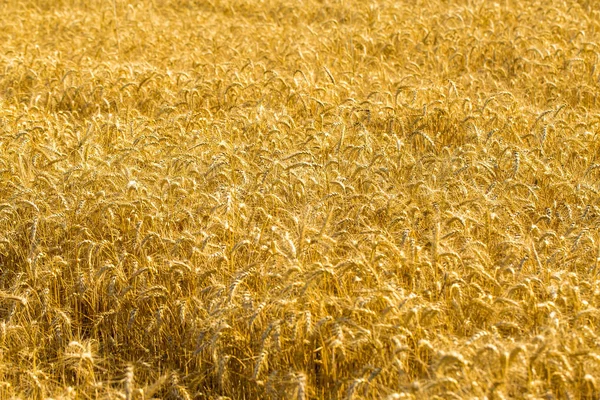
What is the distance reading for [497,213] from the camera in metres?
3.70

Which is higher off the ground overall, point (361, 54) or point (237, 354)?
point (361, 54)

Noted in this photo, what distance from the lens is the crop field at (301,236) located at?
2.78 meters

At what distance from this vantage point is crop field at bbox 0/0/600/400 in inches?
109

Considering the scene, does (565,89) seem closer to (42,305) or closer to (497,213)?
(497,213)

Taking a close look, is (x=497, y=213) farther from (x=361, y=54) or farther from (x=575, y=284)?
(x=361, y=54)

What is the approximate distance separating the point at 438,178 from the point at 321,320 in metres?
1.56

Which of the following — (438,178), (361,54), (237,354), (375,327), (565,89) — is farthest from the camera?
(361,54)

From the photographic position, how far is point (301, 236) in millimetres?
3148

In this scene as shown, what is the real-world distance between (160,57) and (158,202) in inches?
158

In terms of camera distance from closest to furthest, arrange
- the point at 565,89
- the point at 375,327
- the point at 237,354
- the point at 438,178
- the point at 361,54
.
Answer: the point at 375,327
the point at 237,354
the point at 438,178
the point at 565,89
the point at 361,54

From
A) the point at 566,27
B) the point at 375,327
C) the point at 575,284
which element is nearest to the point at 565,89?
the point at 566,27

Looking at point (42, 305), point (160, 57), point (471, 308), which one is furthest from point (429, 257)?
point (160, 57)

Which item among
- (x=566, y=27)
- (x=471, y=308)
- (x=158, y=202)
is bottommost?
(x=158, y=202)

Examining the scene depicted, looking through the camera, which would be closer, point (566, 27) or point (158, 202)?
point (158, 202)
